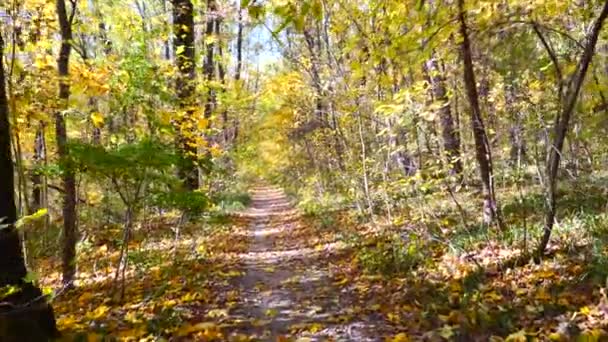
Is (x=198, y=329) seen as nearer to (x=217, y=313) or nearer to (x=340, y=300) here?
(x=217, y=313)

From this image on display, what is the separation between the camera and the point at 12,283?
12.6 feet

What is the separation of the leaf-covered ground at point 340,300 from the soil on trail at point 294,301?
0.05 feet

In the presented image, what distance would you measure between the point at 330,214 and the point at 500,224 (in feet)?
22.5

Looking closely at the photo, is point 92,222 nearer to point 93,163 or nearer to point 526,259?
point 93,163

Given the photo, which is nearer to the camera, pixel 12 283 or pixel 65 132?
pixel 12 283

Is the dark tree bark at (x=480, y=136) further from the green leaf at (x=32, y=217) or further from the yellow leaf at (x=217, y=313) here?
the green leaf at (x=32, y=217)

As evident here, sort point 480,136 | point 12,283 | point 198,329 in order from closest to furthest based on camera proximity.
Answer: point 12,283 → point 198,329 → point 480,136

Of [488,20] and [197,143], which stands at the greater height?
[488,20]

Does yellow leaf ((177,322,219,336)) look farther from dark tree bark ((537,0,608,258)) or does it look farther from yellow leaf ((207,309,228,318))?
dark tree bark ((537,0,608,258))

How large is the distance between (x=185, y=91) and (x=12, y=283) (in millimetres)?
6609

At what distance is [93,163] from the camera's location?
5.14 m

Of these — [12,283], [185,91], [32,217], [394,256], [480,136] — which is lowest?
[394,256]

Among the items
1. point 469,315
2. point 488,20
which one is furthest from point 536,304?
point 488,20

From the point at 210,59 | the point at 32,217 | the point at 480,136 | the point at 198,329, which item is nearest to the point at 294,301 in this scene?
the point at 198,329
